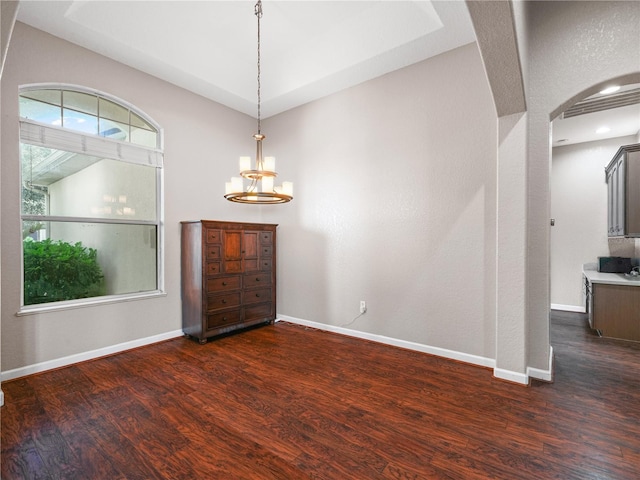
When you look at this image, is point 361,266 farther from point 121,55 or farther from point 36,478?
point 121,55

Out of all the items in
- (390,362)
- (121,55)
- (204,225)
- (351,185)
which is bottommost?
(390,362)

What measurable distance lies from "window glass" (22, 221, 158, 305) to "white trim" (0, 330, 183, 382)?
0.58 meters

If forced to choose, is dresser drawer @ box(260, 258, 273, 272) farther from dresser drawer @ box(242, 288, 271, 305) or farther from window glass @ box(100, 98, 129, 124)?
window glass @ box(100, 98, 129, 124)

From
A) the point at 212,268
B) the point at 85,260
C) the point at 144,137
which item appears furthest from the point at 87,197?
the point at 212,268

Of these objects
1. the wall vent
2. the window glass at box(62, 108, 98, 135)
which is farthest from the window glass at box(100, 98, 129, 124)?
the wall vent

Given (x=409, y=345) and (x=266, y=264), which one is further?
(x=266, y=264)

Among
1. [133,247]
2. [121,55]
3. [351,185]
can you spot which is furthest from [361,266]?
[121,55]

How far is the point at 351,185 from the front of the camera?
13.0 ft

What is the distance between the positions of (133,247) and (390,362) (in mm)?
3251

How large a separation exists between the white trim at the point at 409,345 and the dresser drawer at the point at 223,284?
1.09 meters

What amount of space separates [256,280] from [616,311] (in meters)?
4.64

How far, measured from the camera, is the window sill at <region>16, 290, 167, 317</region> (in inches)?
112

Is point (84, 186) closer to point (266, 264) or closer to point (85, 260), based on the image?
point (85, 260)

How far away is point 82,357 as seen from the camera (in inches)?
123
